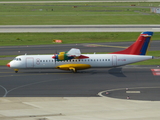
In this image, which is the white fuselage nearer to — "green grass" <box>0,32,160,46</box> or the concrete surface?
the concrete surface

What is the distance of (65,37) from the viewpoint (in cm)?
8644

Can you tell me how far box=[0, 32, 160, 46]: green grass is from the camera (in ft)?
270

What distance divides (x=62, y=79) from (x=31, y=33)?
45.4 m

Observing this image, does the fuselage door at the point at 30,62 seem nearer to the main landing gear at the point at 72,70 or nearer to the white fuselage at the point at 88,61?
the white fuselage at the point at 88,61

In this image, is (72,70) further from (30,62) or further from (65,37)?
(65,37)

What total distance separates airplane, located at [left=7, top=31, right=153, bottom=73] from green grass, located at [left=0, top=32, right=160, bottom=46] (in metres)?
30.4

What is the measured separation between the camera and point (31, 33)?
9031 cm

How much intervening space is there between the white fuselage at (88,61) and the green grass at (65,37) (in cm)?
3035

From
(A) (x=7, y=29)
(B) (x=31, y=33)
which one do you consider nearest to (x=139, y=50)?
(B) (x=31, y=33)

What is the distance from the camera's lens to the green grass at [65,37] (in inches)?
3241

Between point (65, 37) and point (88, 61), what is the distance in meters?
37.6

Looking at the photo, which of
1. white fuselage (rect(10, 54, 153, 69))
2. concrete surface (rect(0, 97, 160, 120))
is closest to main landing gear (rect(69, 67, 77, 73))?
white fuselage (rect(10, 54, 153, 69))

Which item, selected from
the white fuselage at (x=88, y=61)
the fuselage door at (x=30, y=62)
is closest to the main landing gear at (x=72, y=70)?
the white fuselage at (x=88, y=61)

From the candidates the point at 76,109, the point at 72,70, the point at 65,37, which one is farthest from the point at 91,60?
the point at 65,37
